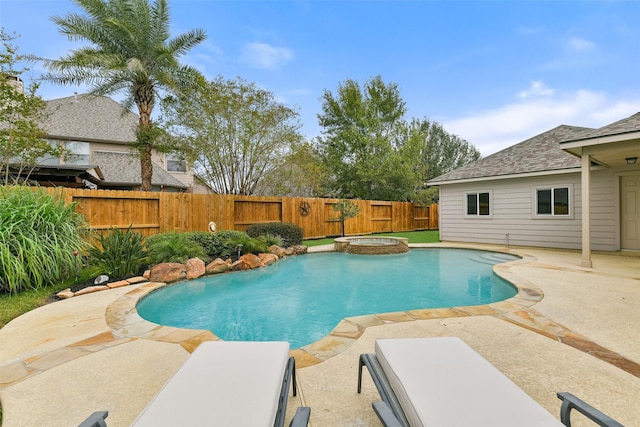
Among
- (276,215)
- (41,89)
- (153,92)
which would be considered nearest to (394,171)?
(276,215)

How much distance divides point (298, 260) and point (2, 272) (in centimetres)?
634

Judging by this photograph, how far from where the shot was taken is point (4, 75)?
916 cm

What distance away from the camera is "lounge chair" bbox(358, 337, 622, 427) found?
129cm

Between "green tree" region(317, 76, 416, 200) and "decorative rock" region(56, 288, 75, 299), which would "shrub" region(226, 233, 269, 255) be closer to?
"decorative rock" region(56, 288, 75, 299)

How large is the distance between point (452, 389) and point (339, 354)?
4.60ft

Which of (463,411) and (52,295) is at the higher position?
(463,411)

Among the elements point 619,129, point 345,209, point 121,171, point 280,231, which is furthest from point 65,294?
point 121,171

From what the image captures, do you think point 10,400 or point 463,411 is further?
point 10,400

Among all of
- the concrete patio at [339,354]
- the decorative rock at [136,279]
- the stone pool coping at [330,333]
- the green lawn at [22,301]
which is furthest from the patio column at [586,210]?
the green lawn at [22,301]

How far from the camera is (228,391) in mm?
1523

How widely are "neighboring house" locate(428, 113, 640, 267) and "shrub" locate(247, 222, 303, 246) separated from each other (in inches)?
271

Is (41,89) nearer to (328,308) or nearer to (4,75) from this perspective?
(4,75)

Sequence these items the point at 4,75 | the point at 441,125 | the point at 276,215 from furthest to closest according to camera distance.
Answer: the point at 441,125 → the point at 276,215 → the point at 4,75

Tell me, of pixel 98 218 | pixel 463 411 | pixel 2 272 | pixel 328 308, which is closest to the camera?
pixel 463 411
